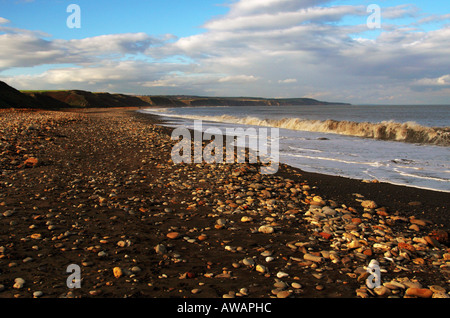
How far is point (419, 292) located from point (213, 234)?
294cm

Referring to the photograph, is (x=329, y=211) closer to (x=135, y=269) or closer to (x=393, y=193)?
(x=393, y=193)

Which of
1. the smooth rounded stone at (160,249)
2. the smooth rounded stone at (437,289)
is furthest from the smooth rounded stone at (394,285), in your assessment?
the smooth rounded stone at (160,249)

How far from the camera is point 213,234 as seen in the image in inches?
202

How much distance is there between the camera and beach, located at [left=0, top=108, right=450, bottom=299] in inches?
141

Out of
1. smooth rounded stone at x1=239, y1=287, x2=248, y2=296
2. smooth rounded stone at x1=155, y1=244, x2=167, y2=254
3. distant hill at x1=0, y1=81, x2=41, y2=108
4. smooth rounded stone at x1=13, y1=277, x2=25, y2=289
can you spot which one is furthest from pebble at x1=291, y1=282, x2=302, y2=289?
distant hill at x1=0, y1=81, x2=41, y2=108

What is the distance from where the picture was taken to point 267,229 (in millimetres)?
5230

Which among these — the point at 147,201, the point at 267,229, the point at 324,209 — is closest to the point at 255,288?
the point at 267,229

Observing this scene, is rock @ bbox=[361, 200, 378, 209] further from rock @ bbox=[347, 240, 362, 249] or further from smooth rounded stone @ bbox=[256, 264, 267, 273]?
smooth rounded stone @ bbox=[256, 264, 267, 273]

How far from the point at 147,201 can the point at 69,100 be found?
107812 millimetres

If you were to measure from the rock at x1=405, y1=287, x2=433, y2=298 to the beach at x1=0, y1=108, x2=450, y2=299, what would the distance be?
1 cm

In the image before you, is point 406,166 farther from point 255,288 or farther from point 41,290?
point 41,290

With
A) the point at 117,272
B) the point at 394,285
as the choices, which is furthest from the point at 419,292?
the point at 117,272

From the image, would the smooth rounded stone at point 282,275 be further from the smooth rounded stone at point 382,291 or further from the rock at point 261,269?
the smooth rounded stone at point 382,291

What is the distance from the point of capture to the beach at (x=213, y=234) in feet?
11.7
